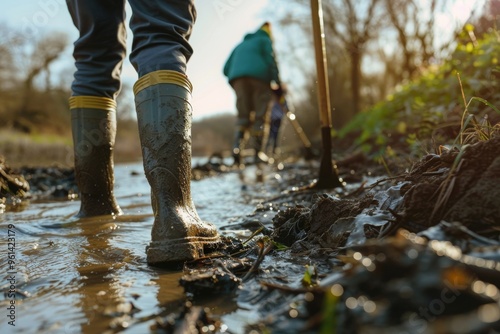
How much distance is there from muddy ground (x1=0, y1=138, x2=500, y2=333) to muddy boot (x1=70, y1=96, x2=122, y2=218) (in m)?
1.01

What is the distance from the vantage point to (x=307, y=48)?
Answer: 89.6 feet

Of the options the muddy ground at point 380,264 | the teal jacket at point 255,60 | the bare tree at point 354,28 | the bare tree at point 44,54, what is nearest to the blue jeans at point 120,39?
the muddy ground at point 380,264

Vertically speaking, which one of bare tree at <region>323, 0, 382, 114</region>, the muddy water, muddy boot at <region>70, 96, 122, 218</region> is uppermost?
bare tree at <region>323, 0, 382, 114</region>

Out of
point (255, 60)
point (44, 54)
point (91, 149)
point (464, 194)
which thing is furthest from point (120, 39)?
point (44, 54)

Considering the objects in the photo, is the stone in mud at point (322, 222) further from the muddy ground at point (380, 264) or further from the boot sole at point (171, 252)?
the boot sole at point (171, 252)

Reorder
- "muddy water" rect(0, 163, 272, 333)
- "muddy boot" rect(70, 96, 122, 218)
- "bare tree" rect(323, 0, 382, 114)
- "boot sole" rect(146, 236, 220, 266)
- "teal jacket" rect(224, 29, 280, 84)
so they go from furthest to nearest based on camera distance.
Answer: "bare tree" rect(323, 0, 382, 114), "teal jacket" rect(224, 29, 280, 84), "muddy boot" rect(70, 96, 122, 218), "boot sole" rect(146, 236, 220, 266), "muddy water" rect(0, 163, 272, 333)

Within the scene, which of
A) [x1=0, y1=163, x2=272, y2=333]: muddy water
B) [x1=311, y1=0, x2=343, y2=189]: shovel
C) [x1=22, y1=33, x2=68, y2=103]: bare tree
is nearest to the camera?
[x1=0, y1=163, x2=272, y2=333]: muddy water

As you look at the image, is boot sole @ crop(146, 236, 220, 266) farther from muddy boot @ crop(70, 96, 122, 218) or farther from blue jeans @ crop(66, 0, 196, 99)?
muddy boot @ crop(70, 96, 122, 218)

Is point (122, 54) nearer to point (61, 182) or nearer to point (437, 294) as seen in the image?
point (437, 294)

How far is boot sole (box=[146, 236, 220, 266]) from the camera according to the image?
4.70 feet

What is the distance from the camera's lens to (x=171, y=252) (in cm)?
143

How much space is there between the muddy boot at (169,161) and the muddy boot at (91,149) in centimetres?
92

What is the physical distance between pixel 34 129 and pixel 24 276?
3125 centimetres

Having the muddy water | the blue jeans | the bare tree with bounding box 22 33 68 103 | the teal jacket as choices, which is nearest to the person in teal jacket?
the teal jacket
